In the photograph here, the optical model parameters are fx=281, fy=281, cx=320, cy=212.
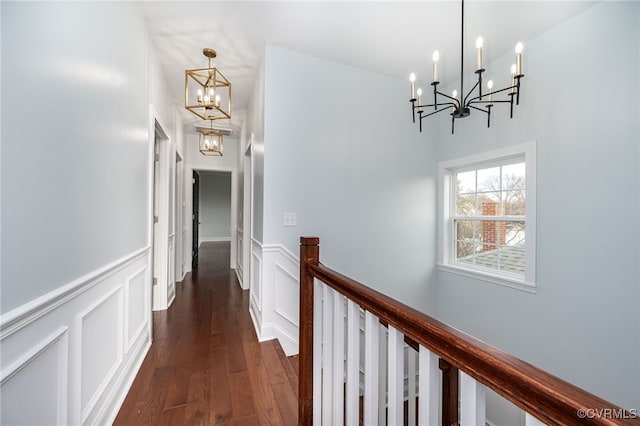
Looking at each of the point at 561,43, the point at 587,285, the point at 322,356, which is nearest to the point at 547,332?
the point at 587,285

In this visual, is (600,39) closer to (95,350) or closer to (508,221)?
(508,221)

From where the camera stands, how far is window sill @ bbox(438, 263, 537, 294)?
2.51 meters

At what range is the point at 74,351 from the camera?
1205 millimetres

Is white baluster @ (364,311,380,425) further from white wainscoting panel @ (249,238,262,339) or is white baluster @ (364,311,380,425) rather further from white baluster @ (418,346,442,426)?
white wainscoting panel @ (249,238,262,339)

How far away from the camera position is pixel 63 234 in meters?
1.12

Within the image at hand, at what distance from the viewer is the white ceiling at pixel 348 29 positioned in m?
2.11

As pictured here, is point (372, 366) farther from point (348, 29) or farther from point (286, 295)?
point (348, 29)

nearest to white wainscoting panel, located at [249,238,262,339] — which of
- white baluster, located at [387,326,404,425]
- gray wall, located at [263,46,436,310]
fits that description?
gray wall, located at [263,46,436,310]

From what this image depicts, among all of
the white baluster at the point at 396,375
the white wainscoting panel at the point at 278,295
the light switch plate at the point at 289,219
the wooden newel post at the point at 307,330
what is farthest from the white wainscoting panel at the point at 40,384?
the light switch plate at the point at 289,219

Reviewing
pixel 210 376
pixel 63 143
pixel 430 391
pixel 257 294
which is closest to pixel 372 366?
pixel 430 391

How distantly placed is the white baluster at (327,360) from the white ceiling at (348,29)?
83.5 inches

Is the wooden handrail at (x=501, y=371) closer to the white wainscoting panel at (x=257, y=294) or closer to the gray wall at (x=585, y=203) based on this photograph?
the white wainscoting panel at (x=257, y=294)

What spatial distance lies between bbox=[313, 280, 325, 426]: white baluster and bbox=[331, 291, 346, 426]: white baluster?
5.7 inches

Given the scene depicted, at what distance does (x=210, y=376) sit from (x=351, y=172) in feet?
7.11
